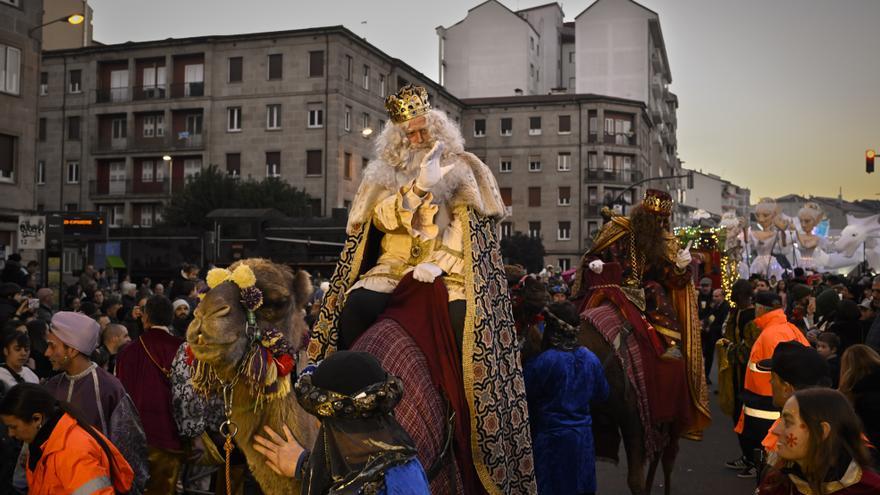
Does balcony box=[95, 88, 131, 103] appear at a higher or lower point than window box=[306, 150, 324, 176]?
higher

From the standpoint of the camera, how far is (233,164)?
5266 centimetres

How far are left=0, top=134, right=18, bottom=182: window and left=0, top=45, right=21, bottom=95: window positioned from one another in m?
1.29

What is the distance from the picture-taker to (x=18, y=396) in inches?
189

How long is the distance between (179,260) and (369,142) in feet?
58.8

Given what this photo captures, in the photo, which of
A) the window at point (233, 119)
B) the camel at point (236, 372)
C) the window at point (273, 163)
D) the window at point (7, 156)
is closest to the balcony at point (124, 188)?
the window at point (233, 119)

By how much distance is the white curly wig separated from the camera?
5.56 metres

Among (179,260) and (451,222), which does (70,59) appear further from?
(451,222)

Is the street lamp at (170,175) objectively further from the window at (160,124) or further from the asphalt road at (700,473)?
the asphalt road at (700,473)

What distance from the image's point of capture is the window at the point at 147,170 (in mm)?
54938

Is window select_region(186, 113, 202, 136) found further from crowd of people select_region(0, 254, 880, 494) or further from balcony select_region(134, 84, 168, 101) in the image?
crowd of people select_region(0, 254, 880, 494)

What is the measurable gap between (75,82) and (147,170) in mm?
7424

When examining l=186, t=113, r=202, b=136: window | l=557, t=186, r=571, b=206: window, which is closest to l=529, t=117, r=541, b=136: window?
l=557, t=186, r=571, b=206: window

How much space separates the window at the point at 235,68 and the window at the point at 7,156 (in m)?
27.9

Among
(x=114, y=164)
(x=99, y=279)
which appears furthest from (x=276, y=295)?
(x=114, y=164)
